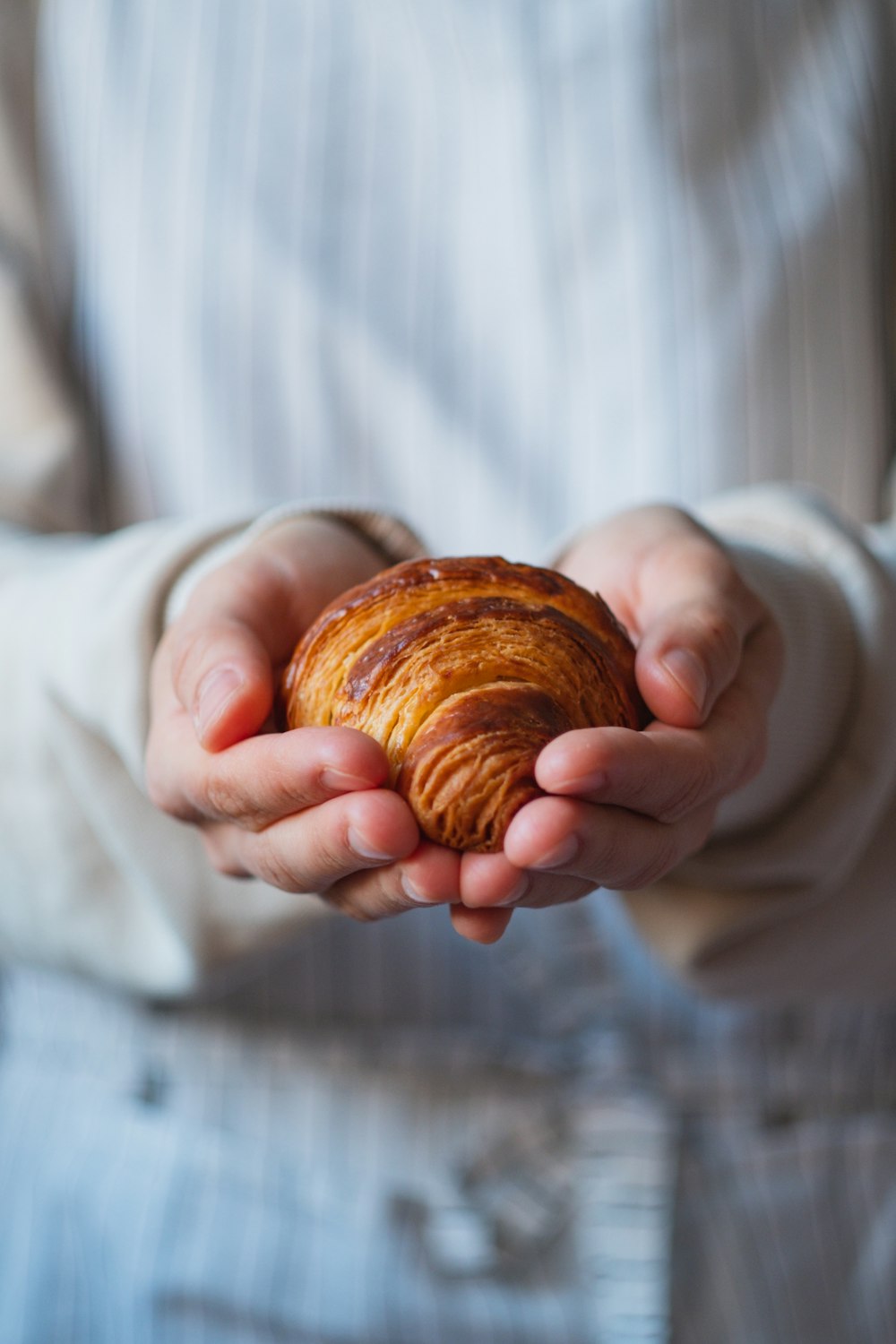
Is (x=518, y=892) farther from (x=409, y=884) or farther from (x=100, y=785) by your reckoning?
(x=100, y=785)

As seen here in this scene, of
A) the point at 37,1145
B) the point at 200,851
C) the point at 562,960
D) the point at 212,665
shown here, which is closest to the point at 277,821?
the point at 212,665

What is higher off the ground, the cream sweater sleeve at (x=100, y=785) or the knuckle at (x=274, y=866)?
the knuckle at (x=274, y=866)

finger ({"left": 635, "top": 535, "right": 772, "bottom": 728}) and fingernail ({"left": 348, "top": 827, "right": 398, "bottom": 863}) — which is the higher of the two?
finger ({"left": 635, "top": 535, "right": 772, "bottom": 728})

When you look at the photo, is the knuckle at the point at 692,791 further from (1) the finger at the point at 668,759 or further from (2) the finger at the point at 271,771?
(2) the finger at the point at 271,771

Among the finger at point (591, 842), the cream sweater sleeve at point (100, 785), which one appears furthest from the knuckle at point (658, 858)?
the cream sweater sleeve at point (100, 785)

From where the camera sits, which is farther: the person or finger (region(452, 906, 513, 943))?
the person

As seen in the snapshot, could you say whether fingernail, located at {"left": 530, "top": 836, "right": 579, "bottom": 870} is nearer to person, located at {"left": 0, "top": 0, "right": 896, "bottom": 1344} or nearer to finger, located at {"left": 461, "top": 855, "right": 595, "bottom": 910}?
finger, located at {"left": 461, "top": 855, "right": 595, "bottom": 910}

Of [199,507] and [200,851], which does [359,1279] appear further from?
[199,507]

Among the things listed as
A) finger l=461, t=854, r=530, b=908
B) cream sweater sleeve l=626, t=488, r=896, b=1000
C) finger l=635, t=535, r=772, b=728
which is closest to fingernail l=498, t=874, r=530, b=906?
finger l=461, t=854, r=530, b=908
